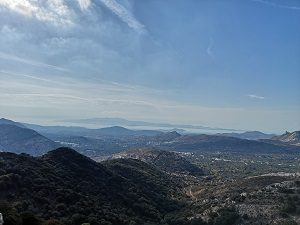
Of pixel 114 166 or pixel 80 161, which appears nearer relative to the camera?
pixel 80 161

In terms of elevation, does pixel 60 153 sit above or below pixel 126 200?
above

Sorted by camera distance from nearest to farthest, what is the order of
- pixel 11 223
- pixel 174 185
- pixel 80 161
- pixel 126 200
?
pixel 11 223 < pixel 126 200 < pixel 80 161 < pixel 174 185

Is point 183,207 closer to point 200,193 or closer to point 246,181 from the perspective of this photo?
point 200,193

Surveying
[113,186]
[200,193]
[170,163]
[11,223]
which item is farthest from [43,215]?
[170,163]

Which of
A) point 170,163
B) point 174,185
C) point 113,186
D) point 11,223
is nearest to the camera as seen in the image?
point 11,223

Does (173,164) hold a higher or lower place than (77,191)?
lower

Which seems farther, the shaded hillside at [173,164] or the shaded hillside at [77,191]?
the shaded hillside at [173,164]

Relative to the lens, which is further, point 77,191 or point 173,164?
point 173,164

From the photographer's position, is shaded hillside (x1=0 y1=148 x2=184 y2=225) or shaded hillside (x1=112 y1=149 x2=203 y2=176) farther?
shaded hillside (x1=112 y1=149 x2=203 y2=176)
